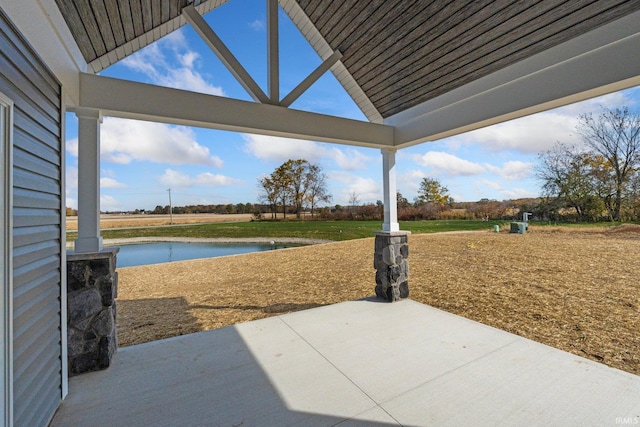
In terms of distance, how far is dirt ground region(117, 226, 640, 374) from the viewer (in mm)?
3203

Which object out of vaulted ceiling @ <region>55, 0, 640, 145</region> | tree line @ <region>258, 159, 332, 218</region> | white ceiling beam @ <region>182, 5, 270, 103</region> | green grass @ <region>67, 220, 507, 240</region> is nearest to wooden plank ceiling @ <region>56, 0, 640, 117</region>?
vaulted ceiling @ <region>55, 0, 640, 145</region>

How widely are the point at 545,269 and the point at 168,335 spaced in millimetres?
6571

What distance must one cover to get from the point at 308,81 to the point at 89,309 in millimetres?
2762

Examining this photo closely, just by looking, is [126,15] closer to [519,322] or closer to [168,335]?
[168,335]

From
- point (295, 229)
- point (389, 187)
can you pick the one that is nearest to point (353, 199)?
point (295, 229)

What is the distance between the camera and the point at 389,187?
12.4 ft

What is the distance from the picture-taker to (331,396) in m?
1.82

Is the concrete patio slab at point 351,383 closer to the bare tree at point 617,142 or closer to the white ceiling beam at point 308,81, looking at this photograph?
the white ceiling beam at point 308,81

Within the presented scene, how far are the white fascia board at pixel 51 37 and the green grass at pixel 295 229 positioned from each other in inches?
447

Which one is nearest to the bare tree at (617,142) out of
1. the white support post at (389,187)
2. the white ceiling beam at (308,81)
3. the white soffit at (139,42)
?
the white support post at (389,187)

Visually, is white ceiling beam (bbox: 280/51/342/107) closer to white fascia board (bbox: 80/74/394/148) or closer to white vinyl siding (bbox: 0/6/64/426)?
white fascia board (bbox: 80/74/394/148)

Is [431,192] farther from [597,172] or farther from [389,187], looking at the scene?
[389,187]

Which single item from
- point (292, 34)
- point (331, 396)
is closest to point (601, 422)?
point (331, 396)

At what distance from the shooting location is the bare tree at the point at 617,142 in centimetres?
714
